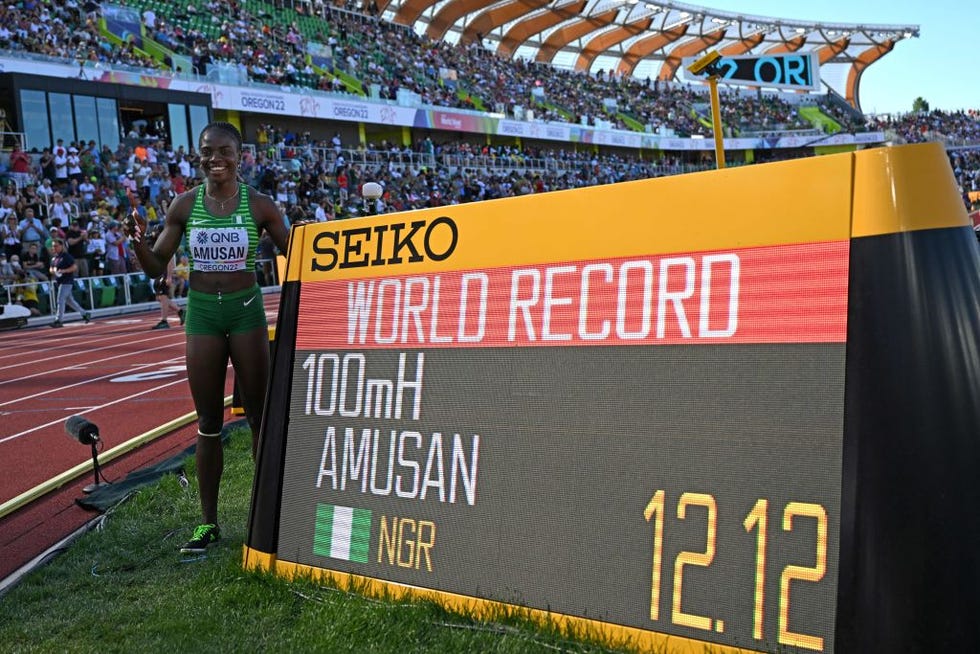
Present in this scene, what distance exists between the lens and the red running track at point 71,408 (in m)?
5.53

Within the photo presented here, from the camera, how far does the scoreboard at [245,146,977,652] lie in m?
2.30

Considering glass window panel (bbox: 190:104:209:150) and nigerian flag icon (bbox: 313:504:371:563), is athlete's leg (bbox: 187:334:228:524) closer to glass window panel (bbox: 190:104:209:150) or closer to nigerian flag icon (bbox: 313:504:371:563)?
nigerian flag icon (bbox: 313:504:371:563)

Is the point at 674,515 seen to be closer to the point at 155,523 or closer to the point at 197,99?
the point at 155,523

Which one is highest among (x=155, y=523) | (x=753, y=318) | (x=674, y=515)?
(x=753, y=318)

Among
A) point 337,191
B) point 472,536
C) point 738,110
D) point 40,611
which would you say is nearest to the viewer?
point 472,536

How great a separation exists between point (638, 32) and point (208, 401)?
7149 centimetres

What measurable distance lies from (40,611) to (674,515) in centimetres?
274

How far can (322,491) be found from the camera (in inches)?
135

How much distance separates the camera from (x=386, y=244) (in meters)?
3.45

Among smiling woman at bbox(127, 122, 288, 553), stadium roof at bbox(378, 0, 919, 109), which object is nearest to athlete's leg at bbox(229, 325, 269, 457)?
smiling woman at bbox(127, 122, 288, 553)

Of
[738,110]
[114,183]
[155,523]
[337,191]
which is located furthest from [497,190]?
[738,110]

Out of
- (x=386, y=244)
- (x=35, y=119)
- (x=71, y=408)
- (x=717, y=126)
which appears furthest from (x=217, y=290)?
(x=35, y=119)

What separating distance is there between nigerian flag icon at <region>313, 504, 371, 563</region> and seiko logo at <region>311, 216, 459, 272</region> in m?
0.93

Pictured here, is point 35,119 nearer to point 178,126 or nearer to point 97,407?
point 178,126
